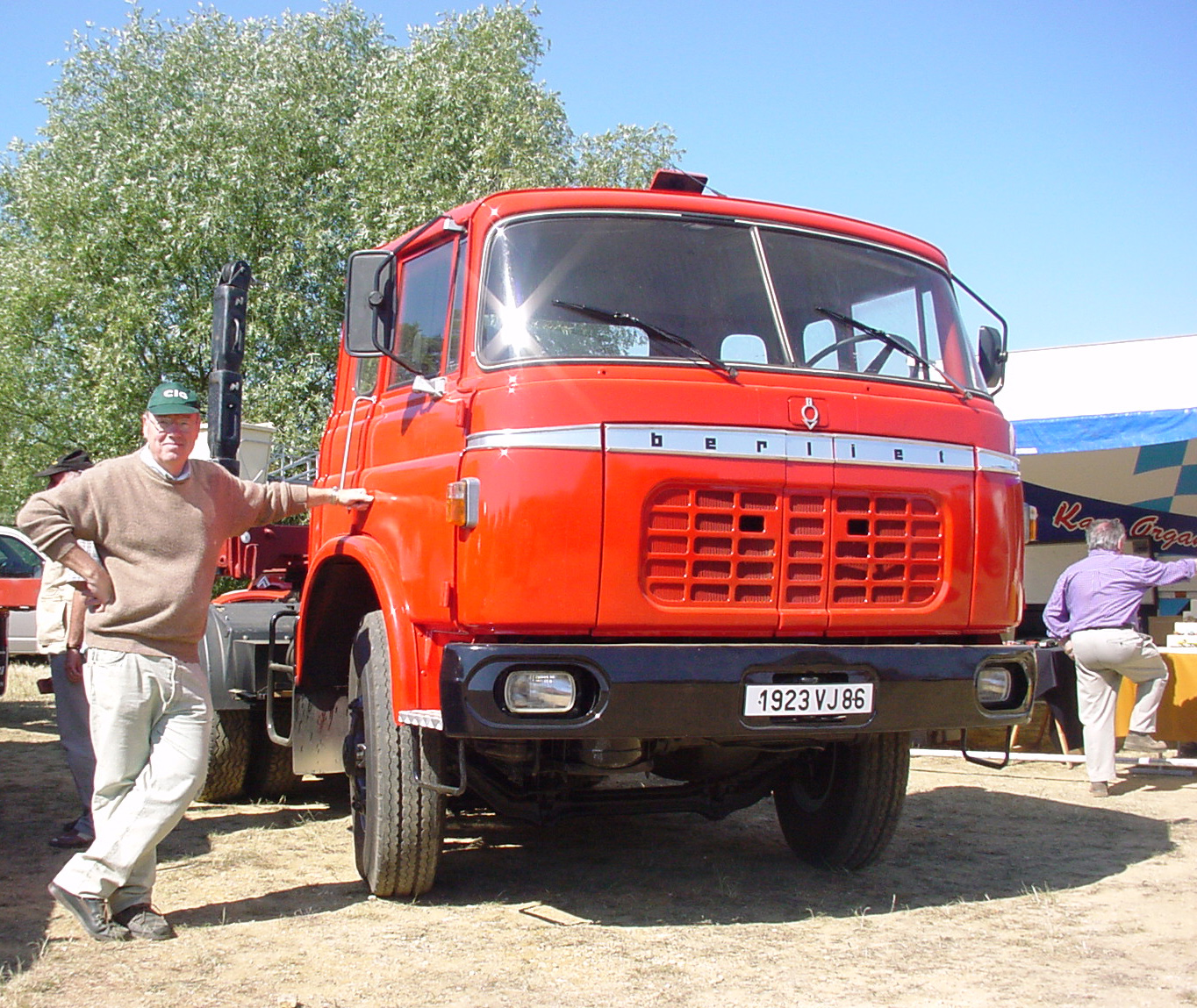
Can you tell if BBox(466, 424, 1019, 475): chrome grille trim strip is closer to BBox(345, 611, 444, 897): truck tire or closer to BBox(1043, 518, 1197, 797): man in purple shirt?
BBox(345, 611, 444, 897): truck tire

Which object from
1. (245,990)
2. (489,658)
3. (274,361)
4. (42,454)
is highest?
(274,361)

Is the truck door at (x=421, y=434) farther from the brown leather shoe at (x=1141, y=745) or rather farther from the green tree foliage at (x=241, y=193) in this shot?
the green tree foliage at (x=241, y=193)

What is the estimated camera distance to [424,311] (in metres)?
4.80

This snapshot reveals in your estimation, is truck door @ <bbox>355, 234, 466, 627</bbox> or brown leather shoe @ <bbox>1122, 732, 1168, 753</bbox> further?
brown leather shoe @ <bbox>1122, 732, 1168, 753</bbox>

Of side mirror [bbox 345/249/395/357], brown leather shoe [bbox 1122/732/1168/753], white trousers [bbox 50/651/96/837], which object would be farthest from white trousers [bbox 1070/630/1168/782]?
white trousers [bbox 50/651/96/837]

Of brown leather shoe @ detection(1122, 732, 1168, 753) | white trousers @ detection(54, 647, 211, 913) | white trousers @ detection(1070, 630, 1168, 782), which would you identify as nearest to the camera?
white trousers @ detection(54, 647, 211, 913)

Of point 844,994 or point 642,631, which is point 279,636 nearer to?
point 642,631

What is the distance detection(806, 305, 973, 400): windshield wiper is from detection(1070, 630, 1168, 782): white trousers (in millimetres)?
3552

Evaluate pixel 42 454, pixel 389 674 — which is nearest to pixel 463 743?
pixel 389 674

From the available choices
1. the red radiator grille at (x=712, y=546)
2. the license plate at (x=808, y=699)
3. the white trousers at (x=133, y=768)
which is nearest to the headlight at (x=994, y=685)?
the license plate at (x=808, y=699)

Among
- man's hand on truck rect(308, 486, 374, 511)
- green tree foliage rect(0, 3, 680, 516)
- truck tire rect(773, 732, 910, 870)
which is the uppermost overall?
green tree foliage rect(0, 3, 680, 516)

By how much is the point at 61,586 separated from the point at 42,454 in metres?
18.6

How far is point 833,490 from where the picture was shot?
4180 mm

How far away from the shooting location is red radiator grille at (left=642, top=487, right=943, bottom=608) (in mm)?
3967
